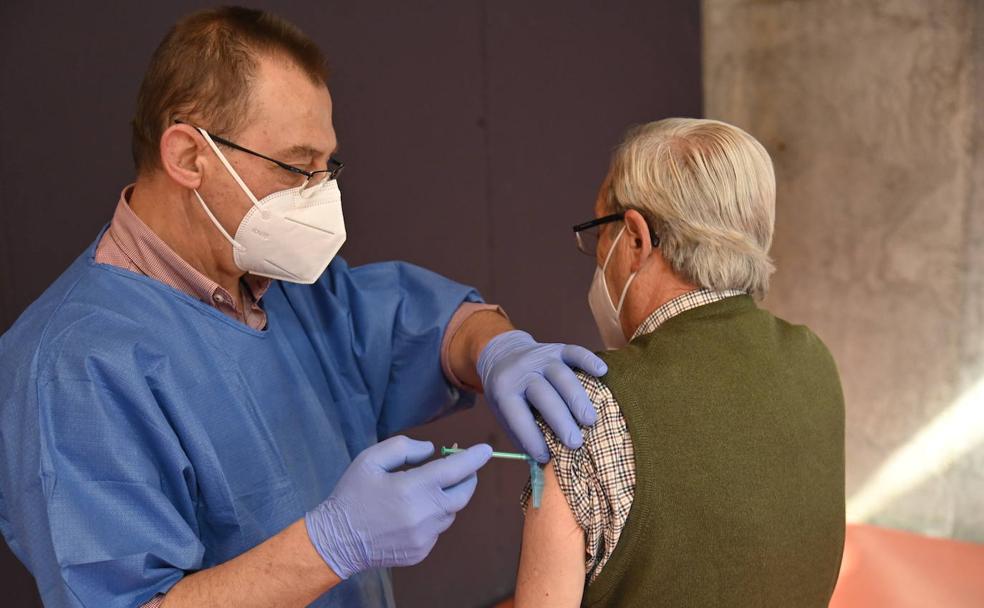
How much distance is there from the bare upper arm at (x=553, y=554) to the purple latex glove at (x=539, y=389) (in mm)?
75

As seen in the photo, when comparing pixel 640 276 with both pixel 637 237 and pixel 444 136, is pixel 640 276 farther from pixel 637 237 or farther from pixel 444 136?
pixel 444 136

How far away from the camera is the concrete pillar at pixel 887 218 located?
289 centimetres

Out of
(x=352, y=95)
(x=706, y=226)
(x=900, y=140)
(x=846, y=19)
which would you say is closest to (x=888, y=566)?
(x=900, y=140)

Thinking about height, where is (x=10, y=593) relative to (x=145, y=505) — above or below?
below

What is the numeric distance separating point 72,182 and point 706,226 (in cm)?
128

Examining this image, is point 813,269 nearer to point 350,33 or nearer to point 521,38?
point 521,38

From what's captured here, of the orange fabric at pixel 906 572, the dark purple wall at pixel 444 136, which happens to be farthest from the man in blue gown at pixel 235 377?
the orange fabric at pixel 906 572

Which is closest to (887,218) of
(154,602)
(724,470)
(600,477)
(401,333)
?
(401,333)

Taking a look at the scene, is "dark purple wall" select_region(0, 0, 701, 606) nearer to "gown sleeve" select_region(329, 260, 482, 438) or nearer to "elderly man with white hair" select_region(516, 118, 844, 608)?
"gown sleeve" select_region(329, 260, 482, 438)

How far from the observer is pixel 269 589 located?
1083 millimetres

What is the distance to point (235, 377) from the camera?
4.28 feet

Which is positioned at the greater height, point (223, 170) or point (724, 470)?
point (223, 170)

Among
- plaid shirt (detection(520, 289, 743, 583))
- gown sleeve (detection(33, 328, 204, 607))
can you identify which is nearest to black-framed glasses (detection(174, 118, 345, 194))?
gown sleeve (detection(33, 328, 204, 607))

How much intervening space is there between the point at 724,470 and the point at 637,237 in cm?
42
